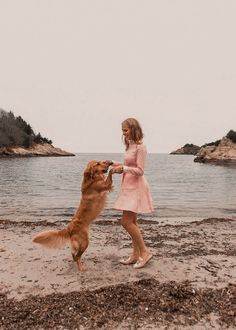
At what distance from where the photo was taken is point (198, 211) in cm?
1652

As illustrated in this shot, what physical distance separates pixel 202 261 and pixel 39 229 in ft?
16.8

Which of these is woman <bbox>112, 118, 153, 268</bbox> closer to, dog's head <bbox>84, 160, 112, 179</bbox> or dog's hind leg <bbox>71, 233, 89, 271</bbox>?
dog's head <bbox>84, 160, 112, 179</bbox>

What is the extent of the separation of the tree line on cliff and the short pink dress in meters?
97.3

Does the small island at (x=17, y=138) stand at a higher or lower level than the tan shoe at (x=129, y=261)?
higher

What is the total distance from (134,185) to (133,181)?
0.22 feet

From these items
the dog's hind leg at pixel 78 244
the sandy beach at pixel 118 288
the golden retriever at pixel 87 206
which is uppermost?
the golden retriever at pixel 87 206

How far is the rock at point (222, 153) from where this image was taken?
89.3 meters

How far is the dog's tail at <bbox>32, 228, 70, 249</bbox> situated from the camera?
18.6 feet

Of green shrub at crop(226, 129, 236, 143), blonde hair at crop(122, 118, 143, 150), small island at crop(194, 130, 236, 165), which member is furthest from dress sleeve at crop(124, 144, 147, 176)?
green shrub at crop(226, 129, 236, 143)

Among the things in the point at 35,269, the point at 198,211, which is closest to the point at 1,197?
the point at 198,211

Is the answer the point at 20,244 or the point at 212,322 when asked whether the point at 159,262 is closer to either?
the point at 212,322

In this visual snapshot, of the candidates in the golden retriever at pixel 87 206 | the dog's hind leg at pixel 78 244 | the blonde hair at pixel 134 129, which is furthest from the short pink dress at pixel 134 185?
the dog's hind leg at pixel 78 244

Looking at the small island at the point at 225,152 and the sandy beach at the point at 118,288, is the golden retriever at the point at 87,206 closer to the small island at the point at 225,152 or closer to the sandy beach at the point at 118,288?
the sandy beach at the point at 118,288

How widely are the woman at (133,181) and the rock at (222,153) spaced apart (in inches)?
3360
